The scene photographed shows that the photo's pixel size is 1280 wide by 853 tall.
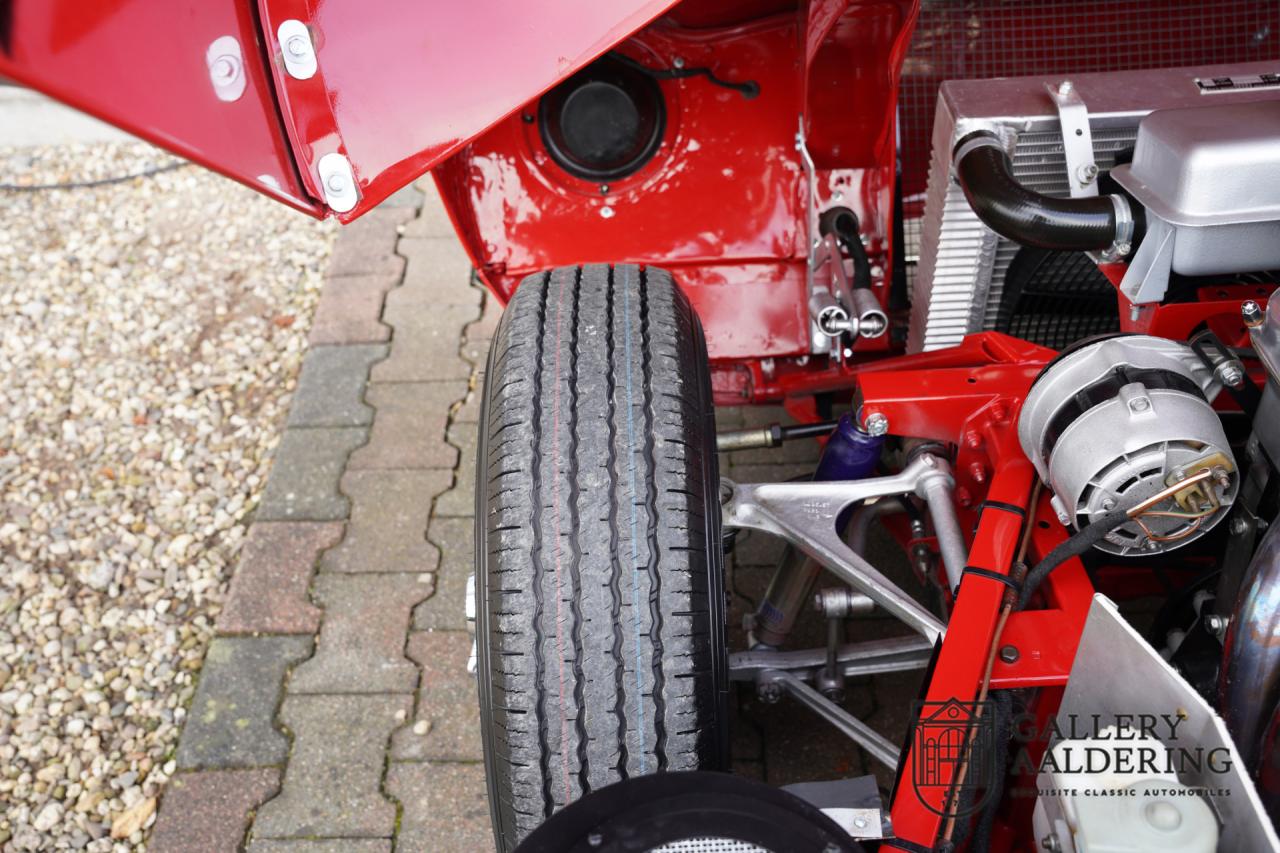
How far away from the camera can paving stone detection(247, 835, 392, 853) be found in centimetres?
183

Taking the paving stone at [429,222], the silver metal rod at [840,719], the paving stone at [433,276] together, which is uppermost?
the paving stone at [429,222]

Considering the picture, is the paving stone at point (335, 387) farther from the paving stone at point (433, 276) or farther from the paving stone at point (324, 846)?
the paving stone at point (324, 846)

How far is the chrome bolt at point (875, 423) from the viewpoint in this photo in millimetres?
1518

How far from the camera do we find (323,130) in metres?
1.11

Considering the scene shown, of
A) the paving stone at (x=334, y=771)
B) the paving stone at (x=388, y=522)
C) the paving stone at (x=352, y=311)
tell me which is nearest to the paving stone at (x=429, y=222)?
the paving stone at (x=352, y=311)

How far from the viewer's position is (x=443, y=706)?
2.04m

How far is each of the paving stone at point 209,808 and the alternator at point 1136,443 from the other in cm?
140

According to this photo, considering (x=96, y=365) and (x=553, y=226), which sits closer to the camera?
(x=553, y=226)

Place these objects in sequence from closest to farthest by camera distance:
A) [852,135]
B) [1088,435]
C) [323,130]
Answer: [323,130] < [1088,435] < [852,135]

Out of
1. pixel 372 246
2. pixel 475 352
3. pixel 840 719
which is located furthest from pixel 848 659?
pixel 372 246

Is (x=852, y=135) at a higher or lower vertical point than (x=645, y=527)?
higher

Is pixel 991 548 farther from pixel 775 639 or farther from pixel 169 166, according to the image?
pixel 169 166

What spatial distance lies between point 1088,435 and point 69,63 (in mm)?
1020

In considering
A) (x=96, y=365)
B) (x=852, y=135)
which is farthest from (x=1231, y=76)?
(x=96, y=365)
